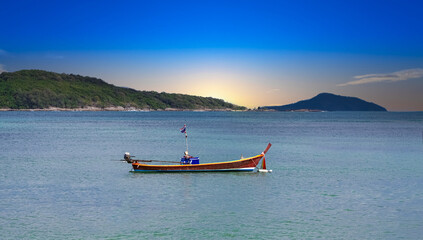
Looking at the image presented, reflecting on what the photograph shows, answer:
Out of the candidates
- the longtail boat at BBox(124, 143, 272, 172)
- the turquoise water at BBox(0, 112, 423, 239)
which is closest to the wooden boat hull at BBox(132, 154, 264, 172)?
A: the longtail boat at BBox(124, 143, 272, 172)

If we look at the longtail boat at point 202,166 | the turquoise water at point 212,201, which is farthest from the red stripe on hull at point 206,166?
the turquoise water at point 212,201

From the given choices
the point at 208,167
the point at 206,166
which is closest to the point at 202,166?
the point at 206,166

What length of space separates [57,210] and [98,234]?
20.0 ft

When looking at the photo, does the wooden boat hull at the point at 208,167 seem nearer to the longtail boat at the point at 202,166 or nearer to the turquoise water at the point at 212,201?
the longtail boat at the point at 202,166

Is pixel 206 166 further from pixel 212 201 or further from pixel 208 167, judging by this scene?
pixel 212 201

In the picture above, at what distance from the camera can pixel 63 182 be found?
3688cm

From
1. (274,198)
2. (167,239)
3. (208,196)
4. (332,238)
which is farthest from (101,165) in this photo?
(332,238)

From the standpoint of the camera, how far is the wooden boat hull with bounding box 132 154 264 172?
40906 mm

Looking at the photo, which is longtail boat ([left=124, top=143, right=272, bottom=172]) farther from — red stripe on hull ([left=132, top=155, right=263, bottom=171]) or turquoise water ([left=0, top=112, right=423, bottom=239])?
turquoise water ([left=0, top=112, right=423, bottom=239])

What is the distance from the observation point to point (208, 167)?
41250 mm

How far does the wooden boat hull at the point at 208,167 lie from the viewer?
40906 millimetres

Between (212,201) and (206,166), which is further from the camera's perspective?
(206,166)

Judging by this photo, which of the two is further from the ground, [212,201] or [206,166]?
[206,166]

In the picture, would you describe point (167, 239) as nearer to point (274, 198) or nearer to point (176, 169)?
point (274, 198)
